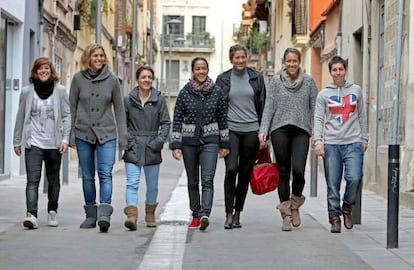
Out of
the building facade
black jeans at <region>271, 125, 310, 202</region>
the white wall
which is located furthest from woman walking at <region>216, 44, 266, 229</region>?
the building facade

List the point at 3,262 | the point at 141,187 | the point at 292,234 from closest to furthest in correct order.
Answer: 1. the point at 3,262
2. the point at 292,234
3. the point at 141,187

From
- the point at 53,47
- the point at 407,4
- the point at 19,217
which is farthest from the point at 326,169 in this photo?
the point at 53,47

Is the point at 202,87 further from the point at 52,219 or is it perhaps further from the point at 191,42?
the point at 191,42

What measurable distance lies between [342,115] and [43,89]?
10.5ft

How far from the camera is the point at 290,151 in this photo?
1077cm

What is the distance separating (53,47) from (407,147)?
519 inches

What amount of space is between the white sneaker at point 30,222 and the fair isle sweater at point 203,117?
1.64 meters

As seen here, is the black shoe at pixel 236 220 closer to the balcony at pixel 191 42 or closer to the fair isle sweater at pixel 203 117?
the fair isle sweater at pixel 203 117

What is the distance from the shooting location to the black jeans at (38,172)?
10664 mm

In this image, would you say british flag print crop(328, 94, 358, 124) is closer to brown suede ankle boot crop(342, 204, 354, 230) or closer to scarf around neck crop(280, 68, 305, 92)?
scarf around neck crop(280, 68, 305, 92)

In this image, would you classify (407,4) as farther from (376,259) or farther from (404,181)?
(376,259)

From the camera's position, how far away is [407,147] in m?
14.3

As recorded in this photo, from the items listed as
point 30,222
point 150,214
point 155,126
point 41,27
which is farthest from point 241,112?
point 41,27

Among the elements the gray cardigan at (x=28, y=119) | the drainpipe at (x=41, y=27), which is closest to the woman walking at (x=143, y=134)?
the gray cardigan at (x=28, y=119)
